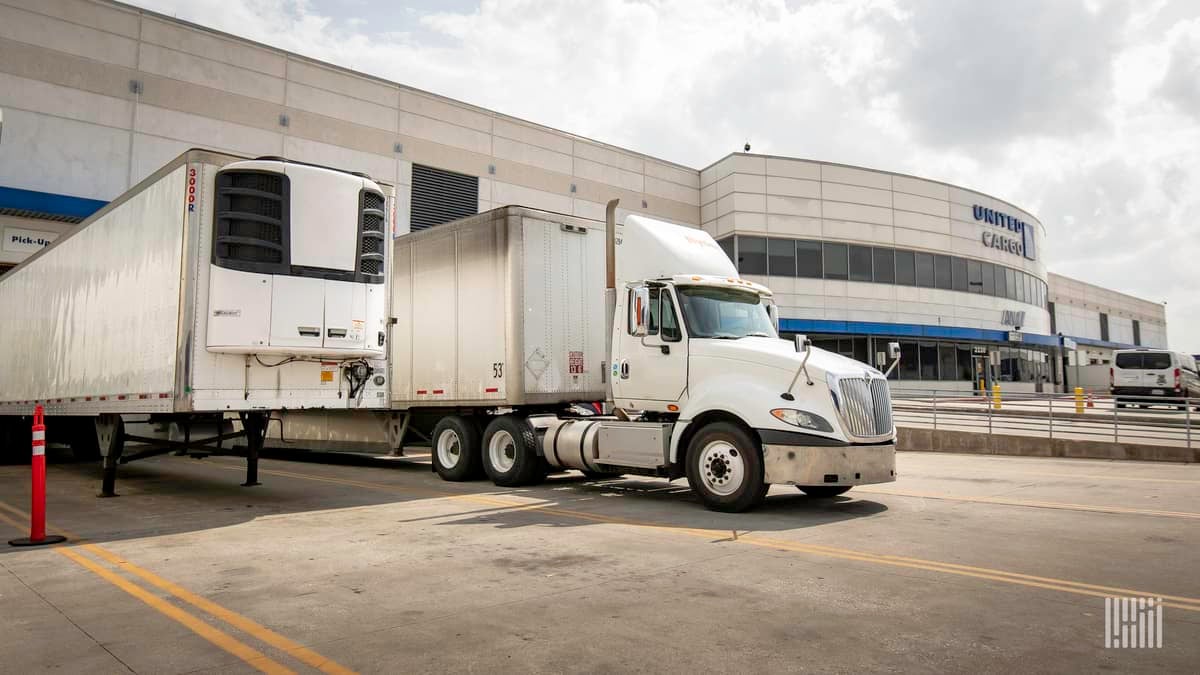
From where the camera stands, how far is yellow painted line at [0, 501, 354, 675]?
4082 mm

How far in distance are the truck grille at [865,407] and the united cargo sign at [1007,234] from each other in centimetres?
4233

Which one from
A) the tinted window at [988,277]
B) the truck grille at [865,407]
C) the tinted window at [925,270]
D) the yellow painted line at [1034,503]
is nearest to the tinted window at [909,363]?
the tinted window at [925,270]

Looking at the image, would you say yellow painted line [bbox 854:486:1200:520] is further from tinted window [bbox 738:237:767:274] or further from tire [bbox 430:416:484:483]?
tinted window [bbox 738:237:767:274]

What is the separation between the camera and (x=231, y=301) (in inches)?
352

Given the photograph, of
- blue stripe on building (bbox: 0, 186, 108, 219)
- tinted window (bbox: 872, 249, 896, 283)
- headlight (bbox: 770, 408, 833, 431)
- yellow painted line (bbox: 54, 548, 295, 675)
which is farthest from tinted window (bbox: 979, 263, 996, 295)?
yellow painted line (bbox: 54, 548, 295, 675)

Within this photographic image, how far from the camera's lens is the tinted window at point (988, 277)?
1834 inches

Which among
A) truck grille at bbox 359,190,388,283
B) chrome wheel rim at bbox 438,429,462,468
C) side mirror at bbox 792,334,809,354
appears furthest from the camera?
chrome wheel rim at bbox 438,429,462,468

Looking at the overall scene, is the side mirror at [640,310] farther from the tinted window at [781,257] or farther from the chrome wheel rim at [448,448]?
the tinted window at [781,257]

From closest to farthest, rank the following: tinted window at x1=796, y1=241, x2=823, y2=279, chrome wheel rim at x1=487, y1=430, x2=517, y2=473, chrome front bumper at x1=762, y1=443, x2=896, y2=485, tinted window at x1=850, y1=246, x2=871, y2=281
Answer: chrome front bumper at x1=762, y1=443, x2=896, y2=485
chrome wheel rim at x1=487, y1=430, x2=517, y2=473
tinted window at x1=796, y1=241, x2=823, y2=279
tinted window at x1=850, y1=246, x2=871, y2=281

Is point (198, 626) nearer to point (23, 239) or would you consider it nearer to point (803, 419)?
point (803, 419)

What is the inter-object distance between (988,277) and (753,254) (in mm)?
16882

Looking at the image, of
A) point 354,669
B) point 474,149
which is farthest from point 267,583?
point 474,149

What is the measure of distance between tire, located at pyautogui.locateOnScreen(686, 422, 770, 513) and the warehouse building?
21405 mm

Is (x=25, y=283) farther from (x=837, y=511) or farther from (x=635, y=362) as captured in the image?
(x=837, y=511)
